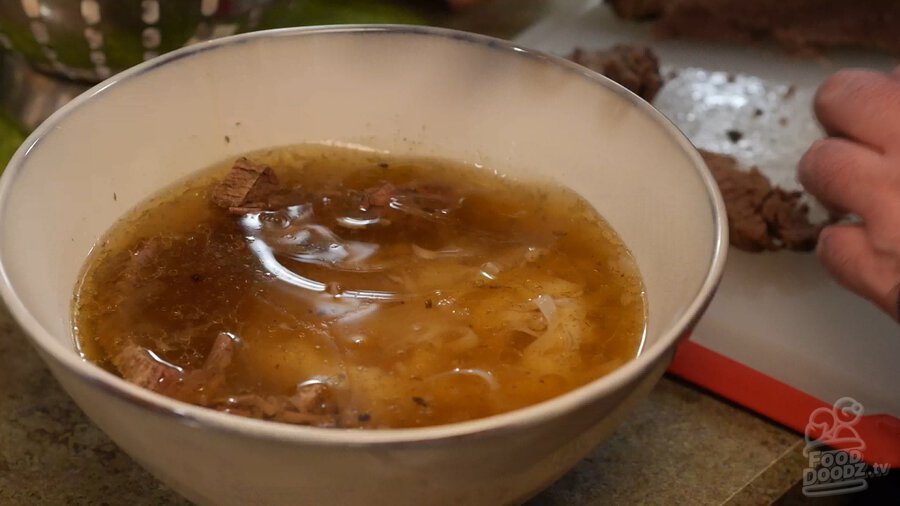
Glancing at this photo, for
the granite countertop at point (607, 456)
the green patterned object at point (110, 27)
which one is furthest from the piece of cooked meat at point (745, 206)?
the green patterned object at point (110, 27)

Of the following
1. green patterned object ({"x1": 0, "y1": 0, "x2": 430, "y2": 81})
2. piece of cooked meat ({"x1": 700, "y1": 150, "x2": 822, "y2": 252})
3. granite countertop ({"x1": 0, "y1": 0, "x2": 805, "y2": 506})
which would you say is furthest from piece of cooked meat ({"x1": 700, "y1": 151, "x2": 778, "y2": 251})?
green patterned object ({"x1": 0, "y1": 0, "x2": 430, "y2": 81})

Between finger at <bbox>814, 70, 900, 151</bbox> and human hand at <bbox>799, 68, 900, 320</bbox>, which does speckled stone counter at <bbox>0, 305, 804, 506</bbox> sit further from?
finger at <bbox>814, 70, 900, 151</bbox>

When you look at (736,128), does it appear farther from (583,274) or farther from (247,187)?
(247,187)

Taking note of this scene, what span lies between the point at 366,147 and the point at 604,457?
447mm

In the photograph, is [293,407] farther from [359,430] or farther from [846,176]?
[846,176]

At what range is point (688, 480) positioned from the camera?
0.83 m

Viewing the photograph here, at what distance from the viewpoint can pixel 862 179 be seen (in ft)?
2.88

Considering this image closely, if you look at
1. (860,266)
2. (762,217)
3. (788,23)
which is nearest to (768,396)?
(860,266)

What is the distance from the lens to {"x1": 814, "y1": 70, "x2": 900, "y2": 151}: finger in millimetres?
888

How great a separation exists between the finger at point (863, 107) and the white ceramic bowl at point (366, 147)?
0.25m

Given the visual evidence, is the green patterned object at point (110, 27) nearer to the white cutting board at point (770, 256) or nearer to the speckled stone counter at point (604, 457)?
the speckled stone counter at point (604, 457)

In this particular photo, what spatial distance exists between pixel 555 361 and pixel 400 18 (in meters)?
0.93

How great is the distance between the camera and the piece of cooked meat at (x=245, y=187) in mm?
909

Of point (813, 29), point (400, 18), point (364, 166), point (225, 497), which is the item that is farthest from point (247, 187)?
point (813, 29)
